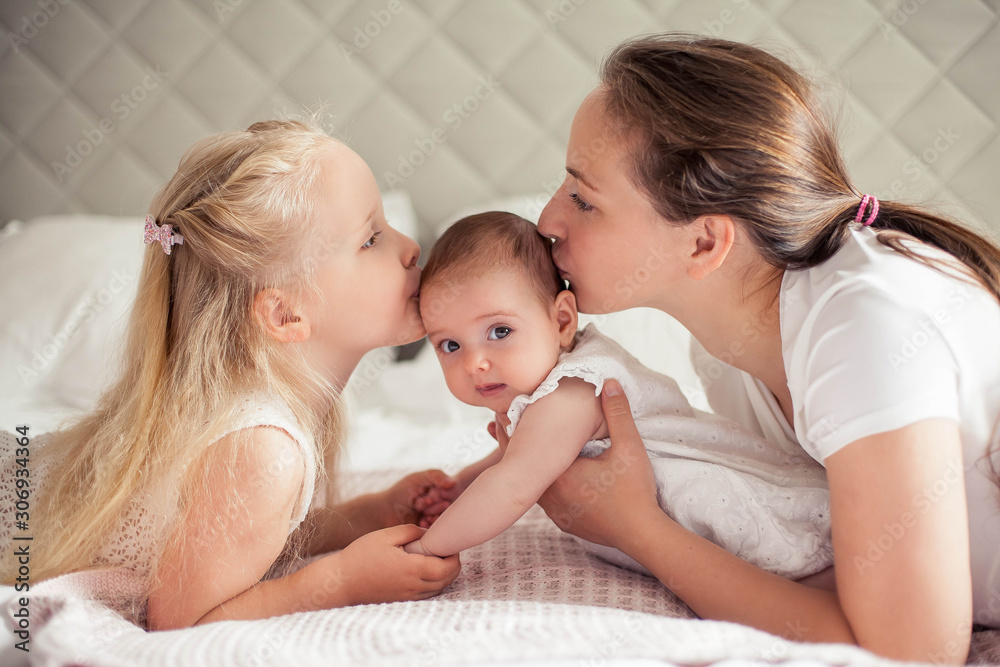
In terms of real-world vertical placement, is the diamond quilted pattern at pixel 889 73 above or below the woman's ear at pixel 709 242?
above

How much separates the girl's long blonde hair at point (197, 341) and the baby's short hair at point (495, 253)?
26 cm

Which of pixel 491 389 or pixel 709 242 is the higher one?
pixel 709 242

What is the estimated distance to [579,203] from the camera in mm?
1353

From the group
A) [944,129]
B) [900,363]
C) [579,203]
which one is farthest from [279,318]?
[944,129]

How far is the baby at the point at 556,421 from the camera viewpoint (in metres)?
1.19

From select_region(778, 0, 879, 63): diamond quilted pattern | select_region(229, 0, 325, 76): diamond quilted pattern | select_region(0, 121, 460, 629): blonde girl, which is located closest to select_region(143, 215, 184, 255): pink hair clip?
select_region(0, 121, 460, 629): blonde girl

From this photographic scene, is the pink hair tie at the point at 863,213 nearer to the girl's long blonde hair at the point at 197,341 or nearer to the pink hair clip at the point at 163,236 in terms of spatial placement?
the girl's long blonde hair at the point at 197,341

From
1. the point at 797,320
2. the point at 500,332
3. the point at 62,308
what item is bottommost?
the point at 62,308

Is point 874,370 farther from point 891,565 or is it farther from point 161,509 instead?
point 161,509

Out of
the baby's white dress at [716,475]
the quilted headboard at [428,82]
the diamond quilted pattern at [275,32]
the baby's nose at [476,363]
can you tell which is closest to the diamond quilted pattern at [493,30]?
the quilted headboard at [428,82]

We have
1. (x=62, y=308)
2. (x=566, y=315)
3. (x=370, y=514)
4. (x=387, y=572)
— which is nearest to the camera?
(x=387, y=572)

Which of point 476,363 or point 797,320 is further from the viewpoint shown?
point 476,363

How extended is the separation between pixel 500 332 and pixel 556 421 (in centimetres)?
21

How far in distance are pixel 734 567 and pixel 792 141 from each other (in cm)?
70
